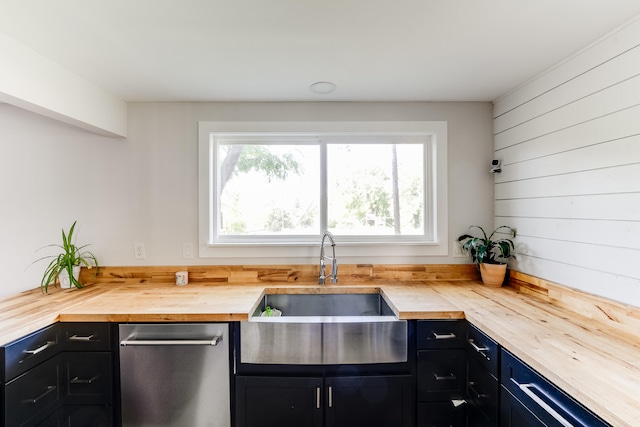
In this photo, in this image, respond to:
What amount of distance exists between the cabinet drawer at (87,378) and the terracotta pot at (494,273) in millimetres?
2315

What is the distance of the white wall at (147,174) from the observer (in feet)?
6.74

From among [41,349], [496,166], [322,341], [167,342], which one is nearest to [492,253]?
[496,166]

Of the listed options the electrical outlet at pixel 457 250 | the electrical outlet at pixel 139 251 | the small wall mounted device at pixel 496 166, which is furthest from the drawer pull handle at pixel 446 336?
the electrical outlet at pixel 139 251

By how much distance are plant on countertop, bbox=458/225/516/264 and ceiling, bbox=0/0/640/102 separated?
1020 millimetres

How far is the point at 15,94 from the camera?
140 cm

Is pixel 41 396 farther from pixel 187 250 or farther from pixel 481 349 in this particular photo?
pixel 481 349

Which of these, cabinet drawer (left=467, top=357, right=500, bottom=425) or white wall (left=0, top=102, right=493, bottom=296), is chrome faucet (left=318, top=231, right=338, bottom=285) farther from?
cabinet drawer (left=467, top=357, right=500, bottom=425)

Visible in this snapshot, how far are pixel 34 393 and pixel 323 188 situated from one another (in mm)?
1907

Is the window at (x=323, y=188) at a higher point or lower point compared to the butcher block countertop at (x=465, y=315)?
higher

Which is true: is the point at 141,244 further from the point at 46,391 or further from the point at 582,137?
the point at 582,137

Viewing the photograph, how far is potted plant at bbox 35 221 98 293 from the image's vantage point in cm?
199

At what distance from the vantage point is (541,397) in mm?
1011

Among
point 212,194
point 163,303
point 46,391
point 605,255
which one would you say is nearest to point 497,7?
point 605,255

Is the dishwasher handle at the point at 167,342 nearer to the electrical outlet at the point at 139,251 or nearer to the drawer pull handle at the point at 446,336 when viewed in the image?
the electrical outlet at the point at 139,251
